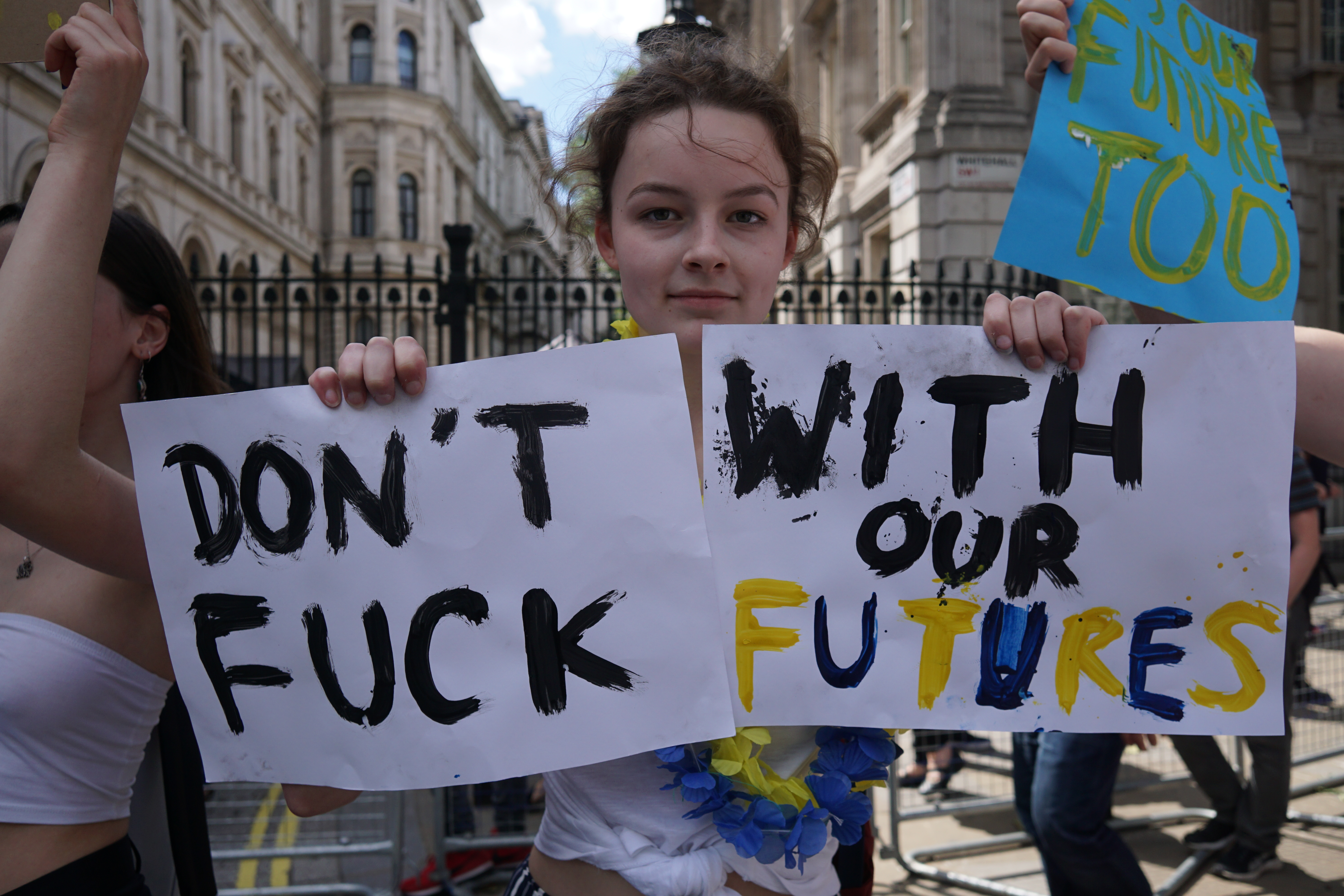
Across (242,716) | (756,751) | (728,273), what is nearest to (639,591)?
(756,751)

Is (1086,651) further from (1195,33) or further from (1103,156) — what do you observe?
(1195,33)

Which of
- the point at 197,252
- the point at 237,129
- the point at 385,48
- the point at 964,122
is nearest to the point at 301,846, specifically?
the point at 964,122

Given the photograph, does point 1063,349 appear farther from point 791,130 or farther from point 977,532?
point 791,130

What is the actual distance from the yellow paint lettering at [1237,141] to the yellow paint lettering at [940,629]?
2.82ft

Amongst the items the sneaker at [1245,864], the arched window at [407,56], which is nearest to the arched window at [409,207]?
the arched window at [407,56]

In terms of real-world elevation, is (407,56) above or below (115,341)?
above

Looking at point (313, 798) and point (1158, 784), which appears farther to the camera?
point (1158, 784)

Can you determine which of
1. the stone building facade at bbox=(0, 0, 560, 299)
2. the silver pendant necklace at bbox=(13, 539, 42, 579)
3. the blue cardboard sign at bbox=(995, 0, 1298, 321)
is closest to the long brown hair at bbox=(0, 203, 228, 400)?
the silver pendant necklace at bbox=(13, 539, 42, 579)

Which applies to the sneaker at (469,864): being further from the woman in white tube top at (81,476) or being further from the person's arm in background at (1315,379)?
the person's arm in background at (1315,379)

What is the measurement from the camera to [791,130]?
1374 mm

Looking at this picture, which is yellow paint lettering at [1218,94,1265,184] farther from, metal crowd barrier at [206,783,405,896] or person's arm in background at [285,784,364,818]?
metal crowd barrier at [206,783,405,896]

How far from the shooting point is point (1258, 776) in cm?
358

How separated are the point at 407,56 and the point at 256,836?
43.9 m

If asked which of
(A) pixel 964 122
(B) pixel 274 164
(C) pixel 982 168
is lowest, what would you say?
(C) pixel 982 168
